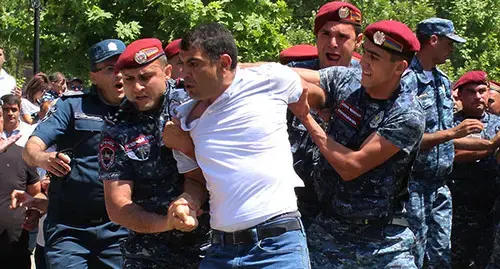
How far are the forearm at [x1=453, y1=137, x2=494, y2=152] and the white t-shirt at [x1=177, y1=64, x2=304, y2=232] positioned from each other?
3877 mm

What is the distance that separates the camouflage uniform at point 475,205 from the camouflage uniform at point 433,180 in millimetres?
1195

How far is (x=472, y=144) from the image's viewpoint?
7684 millimetres

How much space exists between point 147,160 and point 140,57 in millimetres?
546

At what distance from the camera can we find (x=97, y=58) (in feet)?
19.2

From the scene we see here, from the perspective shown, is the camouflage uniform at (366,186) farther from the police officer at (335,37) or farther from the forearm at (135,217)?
the forearm at (135,217)

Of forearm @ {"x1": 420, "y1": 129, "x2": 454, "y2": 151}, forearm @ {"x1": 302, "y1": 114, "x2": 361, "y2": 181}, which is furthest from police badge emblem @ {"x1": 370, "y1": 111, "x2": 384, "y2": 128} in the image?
forearm @ {"x1": 420, "y1": 129, "x2": 454, "y2": 151}

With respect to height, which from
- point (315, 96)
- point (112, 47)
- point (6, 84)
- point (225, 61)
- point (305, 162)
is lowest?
point (6, 84)

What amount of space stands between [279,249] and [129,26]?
1125cm

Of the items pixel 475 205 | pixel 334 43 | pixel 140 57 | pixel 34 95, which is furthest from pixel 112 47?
pixel 34 95

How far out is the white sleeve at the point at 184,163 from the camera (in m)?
4.31

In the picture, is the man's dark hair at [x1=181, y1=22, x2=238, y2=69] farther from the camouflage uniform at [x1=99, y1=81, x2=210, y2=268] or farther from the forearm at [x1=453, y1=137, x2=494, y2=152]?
the forearm at [x1=453, y1=137, x2=494, y2=152]

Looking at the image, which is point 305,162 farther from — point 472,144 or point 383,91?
point 472,144

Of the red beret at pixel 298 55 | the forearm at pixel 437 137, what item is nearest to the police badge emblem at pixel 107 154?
the red beret at pixel 298 55

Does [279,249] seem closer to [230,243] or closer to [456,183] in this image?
[230,243]
